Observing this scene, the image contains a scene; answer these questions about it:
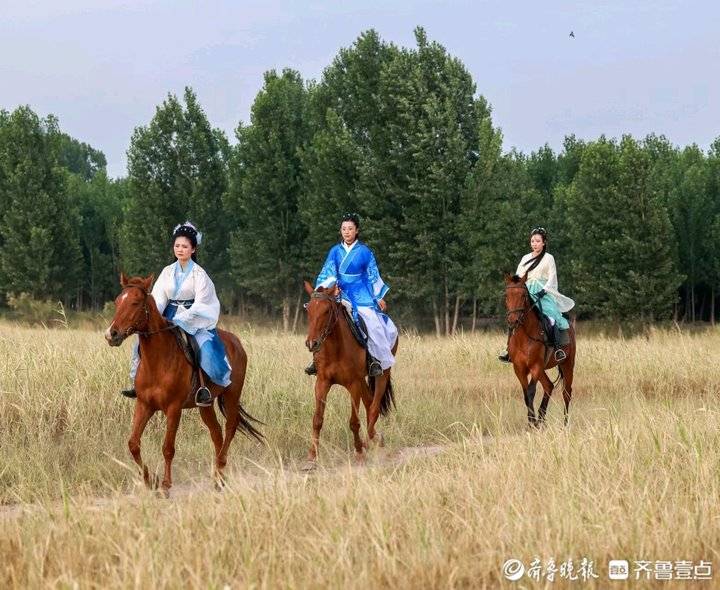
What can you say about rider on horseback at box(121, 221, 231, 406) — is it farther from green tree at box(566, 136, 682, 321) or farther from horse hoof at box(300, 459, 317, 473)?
green tree at box(566, 136, 682, 321)

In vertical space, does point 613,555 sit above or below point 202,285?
below

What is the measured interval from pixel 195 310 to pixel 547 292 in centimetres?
549

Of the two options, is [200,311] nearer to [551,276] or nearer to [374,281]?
[374,281]

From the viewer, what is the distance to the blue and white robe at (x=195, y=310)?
22.3 ft

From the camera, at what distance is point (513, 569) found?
3648 millimetres

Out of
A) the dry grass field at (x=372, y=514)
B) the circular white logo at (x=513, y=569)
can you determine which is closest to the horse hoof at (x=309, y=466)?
the dry grass field at (x=372, y=514)

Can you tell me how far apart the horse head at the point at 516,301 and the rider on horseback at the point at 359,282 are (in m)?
1.66

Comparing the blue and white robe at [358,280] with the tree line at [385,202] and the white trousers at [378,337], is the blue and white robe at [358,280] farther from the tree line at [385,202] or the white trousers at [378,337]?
the tree line at [385,202]

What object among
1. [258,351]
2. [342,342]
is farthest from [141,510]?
[258,351]

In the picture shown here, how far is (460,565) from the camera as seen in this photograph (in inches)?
146

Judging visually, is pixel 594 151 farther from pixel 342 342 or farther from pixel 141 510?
pixel 141 510

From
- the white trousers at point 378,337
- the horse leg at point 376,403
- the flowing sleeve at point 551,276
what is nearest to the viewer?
the horse leg at point 376,403

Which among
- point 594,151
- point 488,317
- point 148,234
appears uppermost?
point 594,151

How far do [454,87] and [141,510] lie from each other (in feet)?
86.2
